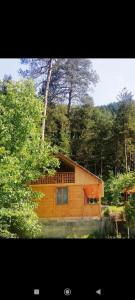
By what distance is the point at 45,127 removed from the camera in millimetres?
9914

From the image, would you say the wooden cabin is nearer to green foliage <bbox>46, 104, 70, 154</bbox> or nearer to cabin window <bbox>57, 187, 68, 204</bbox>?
cabin window <bbox>57, 187, 68, 204</bbox>

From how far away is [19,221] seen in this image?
8211 millimetres

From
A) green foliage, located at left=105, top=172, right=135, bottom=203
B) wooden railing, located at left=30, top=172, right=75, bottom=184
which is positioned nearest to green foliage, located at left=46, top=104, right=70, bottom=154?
wooden railing, located at left=30, top=172, right=75, bottom=184

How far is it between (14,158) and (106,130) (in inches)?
85.1

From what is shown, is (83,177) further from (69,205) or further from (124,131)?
(124,131)

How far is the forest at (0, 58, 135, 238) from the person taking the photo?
8.20 metres

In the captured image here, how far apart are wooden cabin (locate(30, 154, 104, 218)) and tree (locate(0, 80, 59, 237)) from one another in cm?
71

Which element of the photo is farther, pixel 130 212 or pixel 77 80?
pixel 77 80

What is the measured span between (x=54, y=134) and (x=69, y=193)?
1487 millimetres

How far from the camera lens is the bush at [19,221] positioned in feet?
26.2

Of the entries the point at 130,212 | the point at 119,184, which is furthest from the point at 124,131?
the point at 130,212

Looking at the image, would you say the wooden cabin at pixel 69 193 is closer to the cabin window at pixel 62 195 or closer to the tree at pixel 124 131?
the cabin window at pixel 62 195
